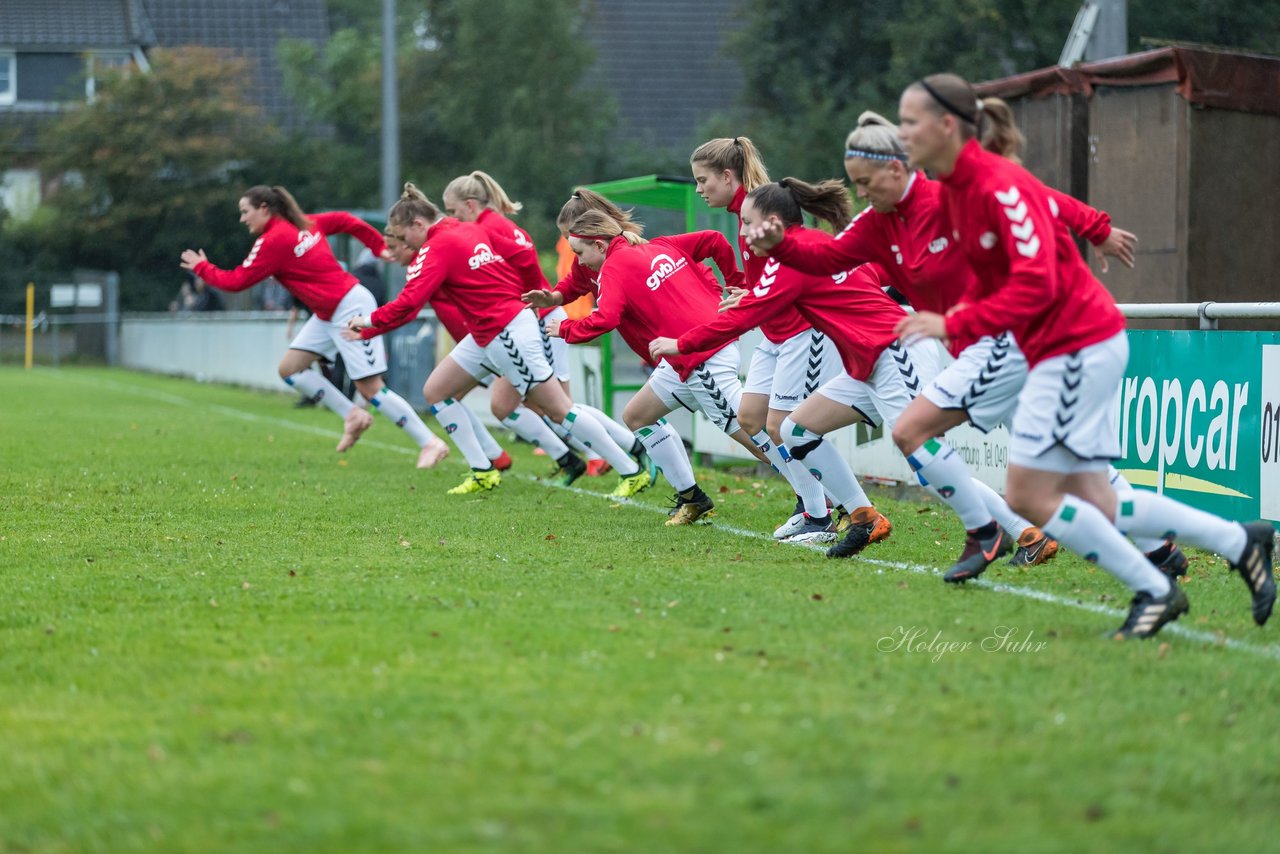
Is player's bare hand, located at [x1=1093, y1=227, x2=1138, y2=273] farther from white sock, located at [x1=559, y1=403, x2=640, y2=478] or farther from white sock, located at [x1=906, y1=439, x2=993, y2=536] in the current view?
white sock, located at [x1=559, y1=403, x2=640, y2=478]

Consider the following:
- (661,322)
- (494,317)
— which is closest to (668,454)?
(661,322)

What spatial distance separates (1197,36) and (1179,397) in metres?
24.9

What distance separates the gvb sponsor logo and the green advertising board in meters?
2.51

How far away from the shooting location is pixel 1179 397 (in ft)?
28.0

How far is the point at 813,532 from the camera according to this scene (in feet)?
28.3

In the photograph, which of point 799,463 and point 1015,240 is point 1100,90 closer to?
point 799,463

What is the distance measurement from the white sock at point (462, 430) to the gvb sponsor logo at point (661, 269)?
2591mm

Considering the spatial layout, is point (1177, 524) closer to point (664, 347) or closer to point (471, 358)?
point (664, 347)

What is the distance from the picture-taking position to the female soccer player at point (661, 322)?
9164mm

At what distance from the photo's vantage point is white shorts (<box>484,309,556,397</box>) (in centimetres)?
1085

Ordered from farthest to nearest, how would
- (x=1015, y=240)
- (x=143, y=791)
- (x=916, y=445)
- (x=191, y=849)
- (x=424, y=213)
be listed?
(x=424, y=213) → (x=916, y=445) → (x=1015, y=240) → (x=143, y=791) → (x=191, y=849)

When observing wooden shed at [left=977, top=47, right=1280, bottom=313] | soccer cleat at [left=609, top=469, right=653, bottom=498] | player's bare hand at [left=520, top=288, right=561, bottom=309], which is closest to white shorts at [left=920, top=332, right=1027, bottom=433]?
player's bare hand at [left=520, top=288, right=561, bottom=309]

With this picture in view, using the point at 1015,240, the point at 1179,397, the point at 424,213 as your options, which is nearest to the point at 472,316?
the point at 424,213

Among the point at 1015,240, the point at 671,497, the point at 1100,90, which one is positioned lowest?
the point at 671,497
